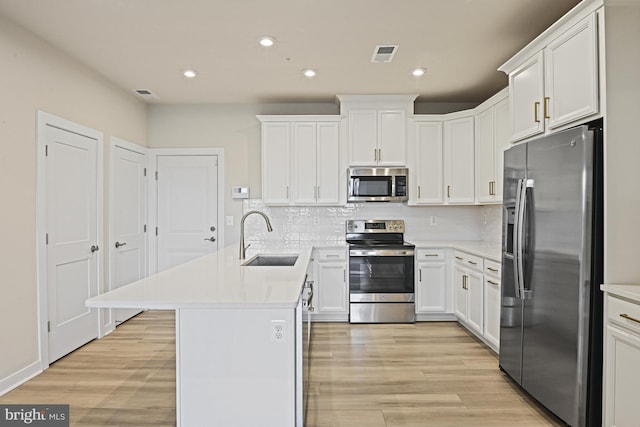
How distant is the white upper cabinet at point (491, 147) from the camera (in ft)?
12.3

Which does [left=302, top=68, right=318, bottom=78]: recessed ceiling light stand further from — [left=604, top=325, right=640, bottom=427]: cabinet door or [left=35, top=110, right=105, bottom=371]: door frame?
[left=604, top=325, right=640, bottom=427]: cabinet door

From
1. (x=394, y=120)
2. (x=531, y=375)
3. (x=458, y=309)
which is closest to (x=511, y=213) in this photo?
(x=531, y=375)

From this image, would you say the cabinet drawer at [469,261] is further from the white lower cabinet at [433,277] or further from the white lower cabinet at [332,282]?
the white lower cabinet at [332,282]

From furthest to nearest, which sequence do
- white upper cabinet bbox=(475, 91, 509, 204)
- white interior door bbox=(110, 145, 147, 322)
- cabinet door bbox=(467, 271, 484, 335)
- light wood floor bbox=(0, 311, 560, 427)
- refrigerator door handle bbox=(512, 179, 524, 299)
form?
1. white interior door bbox=(110, 145, 147, 322)
2. white upper cabinet bbox=(475, 91, 509, 204)
3. cabinet door bbox=(467, 271, 484, 335)
4. refrigerator door handle bbox=(512, 179, 524, 299)
5. light wood floor bbox=(0, 311, 560, 427)

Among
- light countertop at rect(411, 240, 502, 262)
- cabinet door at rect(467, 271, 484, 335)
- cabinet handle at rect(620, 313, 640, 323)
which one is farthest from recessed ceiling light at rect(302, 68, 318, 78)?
cabinet handle at rect(620, 313, 640, 323)

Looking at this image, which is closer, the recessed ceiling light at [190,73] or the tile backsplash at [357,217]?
the recessed ceiling light at [190,73]

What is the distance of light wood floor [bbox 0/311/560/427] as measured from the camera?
242cm

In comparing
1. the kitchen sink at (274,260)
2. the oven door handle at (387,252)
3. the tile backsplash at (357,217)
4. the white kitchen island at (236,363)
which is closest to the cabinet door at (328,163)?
the tile backsplash at (357,217)

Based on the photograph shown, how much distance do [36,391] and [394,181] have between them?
3701 mm

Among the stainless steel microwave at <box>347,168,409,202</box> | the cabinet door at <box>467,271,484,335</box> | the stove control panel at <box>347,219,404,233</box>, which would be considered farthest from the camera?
the stove control panel at <box>347,219,404,233</box>

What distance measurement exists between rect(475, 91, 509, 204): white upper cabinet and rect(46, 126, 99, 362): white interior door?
3885 millimetres

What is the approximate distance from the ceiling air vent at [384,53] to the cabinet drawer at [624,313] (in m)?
2.36

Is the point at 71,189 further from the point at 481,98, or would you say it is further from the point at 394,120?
the point at 481,98

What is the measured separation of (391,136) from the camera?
15.1 ft
